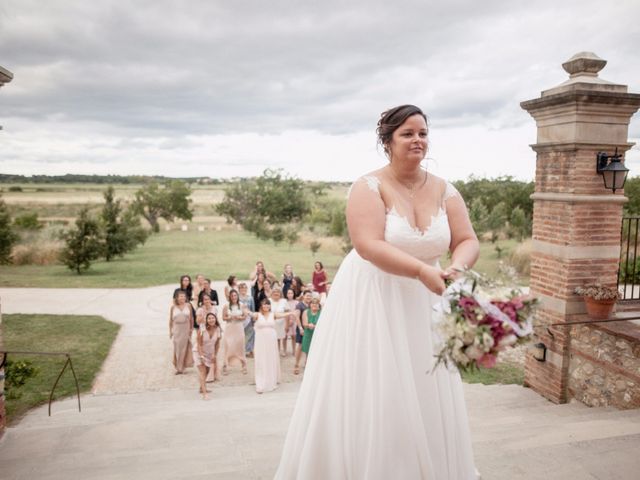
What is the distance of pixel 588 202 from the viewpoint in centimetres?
621

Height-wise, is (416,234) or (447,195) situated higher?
(447,195)

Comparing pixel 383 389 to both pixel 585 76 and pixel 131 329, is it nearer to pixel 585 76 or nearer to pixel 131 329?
pixel 585 76

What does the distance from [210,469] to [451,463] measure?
2.11m

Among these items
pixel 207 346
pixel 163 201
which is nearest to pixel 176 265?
pixel 207 346

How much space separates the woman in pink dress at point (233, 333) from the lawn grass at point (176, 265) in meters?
10.2

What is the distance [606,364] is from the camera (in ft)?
19.8

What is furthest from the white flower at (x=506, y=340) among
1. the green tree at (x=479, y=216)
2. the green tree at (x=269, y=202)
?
the green tree at (x=269, y=202)

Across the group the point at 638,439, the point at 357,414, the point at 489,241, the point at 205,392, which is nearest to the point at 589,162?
the point at 638,439

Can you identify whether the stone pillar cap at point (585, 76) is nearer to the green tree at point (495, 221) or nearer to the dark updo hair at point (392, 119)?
the dark updo hair at point (392, 119)

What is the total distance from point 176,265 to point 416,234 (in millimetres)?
24312

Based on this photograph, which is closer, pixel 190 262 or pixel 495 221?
pixel 190 262

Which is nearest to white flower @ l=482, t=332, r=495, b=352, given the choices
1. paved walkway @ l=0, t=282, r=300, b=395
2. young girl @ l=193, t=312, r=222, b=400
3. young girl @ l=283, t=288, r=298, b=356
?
young girl @ l=193, t=312, r=222, b=400

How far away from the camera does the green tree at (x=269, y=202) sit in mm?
44438

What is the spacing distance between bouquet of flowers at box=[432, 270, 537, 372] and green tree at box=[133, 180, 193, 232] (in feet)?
152
